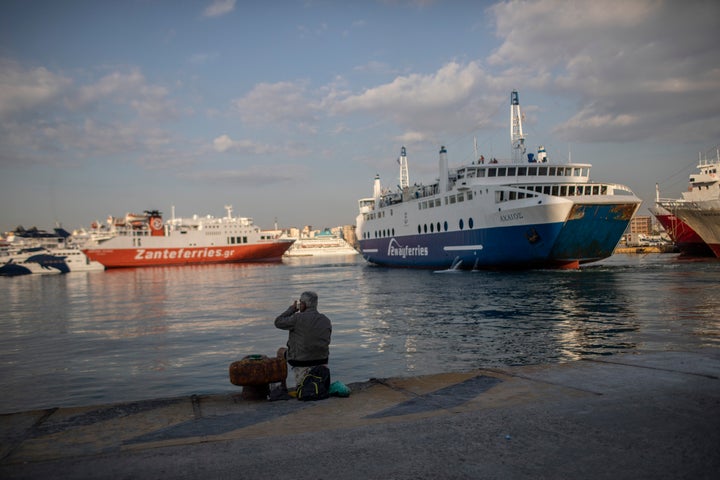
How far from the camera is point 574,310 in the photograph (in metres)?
22.1

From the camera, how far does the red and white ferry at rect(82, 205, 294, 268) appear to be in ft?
356

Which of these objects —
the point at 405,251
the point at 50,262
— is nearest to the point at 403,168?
the point at 405,251

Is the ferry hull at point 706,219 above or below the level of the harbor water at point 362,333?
above

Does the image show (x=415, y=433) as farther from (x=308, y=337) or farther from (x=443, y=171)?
(x=443, y=171)

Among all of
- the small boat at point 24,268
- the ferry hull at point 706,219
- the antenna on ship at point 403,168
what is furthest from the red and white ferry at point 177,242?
the ferry hull at point 706,219

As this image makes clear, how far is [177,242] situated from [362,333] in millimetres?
100593

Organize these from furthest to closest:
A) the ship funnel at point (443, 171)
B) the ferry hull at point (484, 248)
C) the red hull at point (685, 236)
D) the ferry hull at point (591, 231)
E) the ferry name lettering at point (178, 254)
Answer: the ferry name lettering at point (178, 254) < the red hull at point (685, 236) < the ship funnel at point (443, 171) < the ferry hull at point (484, 248) < the ferry hull at point (591, 231)

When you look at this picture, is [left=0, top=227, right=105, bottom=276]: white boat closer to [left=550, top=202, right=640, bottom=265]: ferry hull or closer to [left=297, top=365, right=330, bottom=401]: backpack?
[left=550, top=202, right=640, bottom=265]: ferry hull

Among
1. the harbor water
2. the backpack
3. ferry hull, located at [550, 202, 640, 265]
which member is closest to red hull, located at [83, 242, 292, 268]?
the harbor water

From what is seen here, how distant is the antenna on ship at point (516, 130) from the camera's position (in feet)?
172

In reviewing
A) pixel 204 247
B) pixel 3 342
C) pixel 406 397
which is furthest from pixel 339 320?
pixel 204 247

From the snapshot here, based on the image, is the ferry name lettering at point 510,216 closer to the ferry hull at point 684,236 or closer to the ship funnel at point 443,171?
the ship funnel at point 443,171

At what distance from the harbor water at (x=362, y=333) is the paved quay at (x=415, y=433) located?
4.11 metres

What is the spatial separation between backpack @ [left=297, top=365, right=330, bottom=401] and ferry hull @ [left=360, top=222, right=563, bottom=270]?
33352 millimetres
